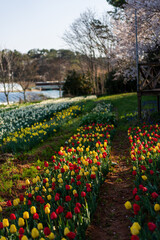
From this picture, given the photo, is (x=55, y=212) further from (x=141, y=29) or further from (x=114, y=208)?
(x=141, y=29)

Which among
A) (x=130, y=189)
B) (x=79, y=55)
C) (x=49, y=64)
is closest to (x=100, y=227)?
(x=130, y=189)

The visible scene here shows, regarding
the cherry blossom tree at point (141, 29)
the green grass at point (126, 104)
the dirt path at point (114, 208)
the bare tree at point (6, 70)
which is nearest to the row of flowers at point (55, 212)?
the dirt path at point (114, 208)

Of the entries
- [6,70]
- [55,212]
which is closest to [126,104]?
[55,212]

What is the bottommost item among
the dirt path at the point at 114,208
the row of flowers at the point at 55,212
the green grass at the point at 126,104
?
the dirt path at the point at 114,208

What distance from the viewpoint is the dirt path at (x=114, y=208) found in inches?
104

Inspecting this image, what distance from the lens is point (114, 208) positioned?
10.5 feet

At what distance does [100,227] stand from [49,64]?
2221 inches

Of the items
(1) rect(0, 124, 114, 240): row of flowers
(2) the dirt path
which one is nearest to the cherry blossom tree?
(2) the dirt path

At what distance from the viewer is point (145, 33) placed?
12594 mm

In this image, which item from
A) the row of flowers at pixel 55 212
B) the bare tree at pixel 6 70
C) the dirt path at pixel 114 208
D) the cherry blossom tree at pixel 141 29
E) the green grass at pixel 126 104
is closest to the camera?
the row of flowers at pixel 55 212

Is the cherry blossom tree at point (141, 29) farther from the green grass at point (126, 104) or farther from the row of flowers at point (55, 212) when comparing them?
the row of flowers at point (55, 212)

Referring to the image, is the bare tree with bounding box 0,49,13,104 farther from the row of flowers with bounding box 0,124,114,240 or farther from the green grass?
the row of flowers with bounding box 0,124,114,240

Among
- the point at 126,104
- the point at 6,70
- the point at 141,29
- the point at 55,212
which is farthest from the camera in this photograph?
the point at 6,70

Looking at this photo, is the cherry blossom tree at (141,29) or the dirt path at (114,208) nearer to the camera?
the dirt path at (114,208)
